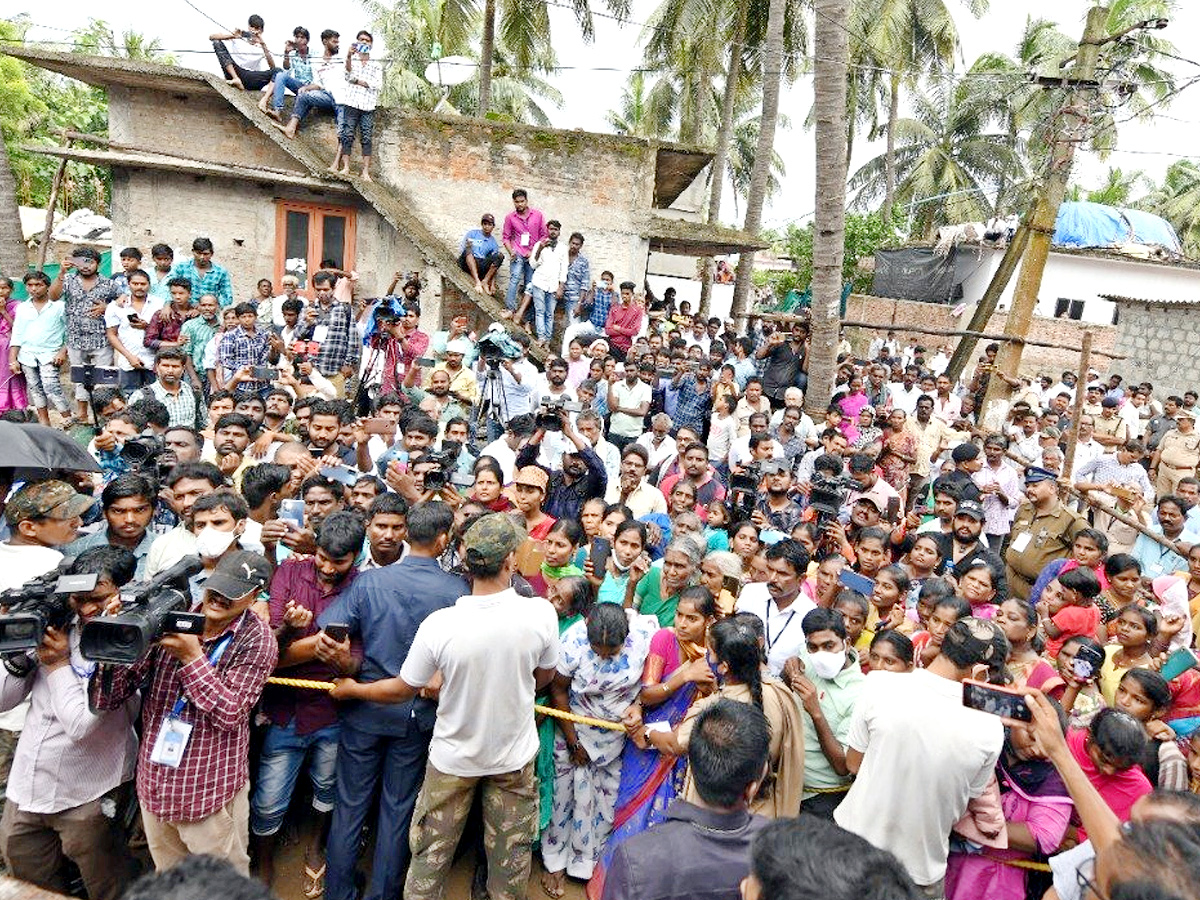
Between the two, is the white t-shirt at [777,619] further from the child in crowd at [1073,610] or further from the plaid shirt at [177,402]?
the plaid shirt at [177,402]

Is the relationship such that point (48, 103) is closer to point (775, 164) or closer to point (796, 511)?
point (775, 164)

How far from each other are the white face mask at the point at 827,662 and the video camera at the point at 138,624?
2428 mm

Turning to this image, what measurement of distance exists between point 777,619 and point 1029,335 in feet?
58.4

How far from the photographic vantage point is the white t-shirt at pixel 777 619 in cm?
398

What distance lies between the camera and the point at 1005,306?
869 inches

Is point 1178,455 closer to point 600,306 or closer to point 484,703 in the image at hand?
point 600,306

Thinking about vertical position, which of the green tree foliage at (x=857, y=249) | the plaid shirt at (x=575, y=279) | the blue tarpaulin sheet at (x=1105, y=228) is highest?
the blue tarpaulin sheet at (x=1105, y=228)

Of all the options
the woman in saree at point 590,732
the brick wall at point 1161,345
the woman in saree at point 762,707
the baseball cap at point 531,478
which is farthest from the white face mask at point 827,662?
the brick wall at point 1161,345

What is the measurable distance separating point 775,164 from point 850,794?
37.4 m

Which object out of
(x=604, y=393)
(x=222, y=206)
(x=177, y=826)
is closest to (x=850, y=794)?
(x=177, y=826)

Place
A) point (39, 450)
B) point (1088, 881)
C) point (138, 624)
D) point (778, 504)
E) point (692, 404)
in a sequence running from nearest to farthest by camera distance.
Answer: point (1088, 881) < point (138, 624) < point (39, 450) < point (778, 504) < point (692, 404)

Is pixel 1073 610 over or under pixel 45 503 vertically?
under

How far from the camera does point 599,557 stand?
450 centimetres

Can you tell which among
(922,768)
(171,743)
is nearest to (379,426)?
(171,743)
